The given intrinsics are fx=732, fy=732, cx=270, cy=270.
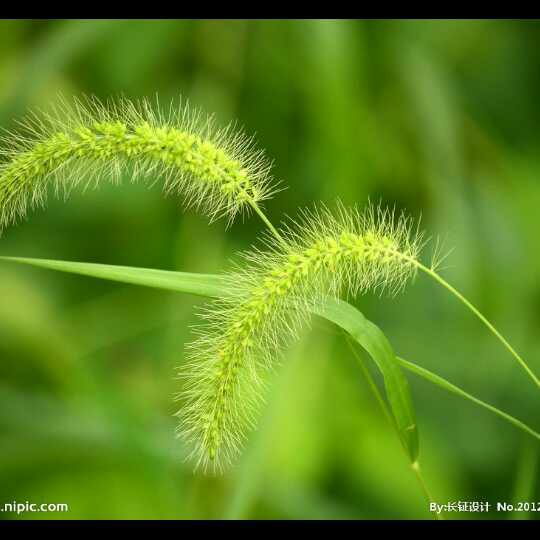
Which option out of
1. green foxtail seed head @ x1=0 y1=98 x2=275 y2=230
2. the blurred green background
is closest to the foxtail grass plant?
green foxtail seed head @ x1=0 y1=98 x2=275 y2=230

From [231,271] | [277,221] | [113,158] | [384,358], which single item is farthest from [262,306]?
[277,221]

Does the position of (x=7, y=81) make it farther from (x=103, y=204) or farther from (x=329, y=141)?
(x=329, y=141)

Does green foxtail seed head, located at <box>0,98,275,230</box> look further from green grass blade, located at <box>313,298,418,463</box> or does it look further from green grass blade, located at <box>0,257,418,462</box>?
green grass blade, located at <box>313,298,418,463</box>

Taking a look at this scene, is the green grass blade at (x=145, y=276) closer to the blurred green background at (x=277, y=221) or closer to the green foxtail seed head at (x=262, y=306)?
the green foxtail seed head at (x=262, y=306)

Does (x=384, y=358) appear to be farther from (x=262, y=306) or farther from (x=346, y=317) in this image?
(x=262, y=306)

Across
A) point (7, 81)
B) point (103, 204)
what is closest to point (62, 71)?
point (7, 81)

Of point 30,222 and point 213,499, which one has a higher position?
point 30,222

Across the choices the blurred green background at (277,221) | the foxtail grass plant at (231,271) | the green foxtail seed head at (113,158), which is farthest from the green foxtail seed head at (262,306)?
the blurred green background at (277,221)

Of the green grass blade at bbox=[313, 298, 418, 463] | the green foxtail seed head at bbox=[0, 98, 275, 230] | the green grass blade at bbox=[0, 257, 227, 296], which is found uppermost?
the green foxtail seed head at bbox=[0, 98, 275, 230]
